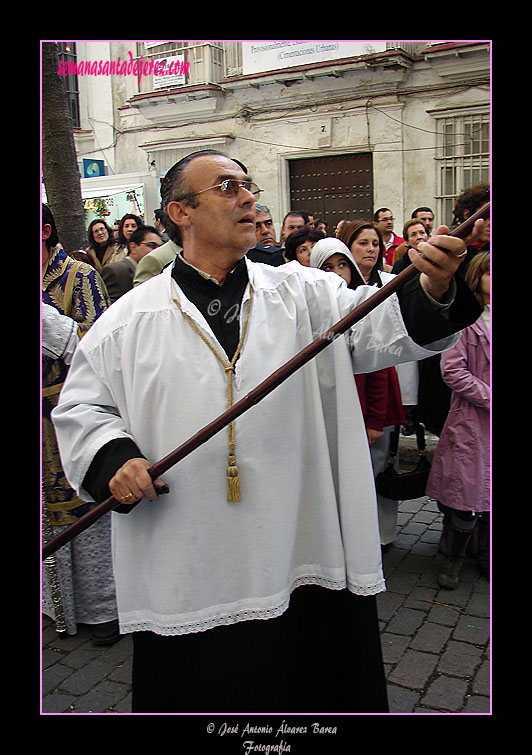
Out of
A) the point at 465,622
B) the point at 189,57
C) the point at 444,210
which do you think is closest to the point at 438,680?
the point at 465,622

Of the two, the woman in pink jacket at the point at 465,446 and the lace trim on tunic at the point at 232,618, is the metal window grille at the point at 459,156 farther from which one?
the lace trim on tunic at the point at 232,618

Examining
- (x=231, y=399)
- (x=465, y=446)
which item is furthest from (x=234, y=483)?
(x=465, y=446)

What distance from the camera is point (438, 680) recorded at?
3250mm

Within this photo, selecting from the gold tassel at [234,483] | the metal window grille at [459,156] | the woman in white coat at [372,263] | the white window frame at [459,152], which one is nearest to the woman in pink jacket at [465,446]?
the woman in white coat at [372,263]

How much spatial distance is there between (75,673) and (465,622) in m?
2.03

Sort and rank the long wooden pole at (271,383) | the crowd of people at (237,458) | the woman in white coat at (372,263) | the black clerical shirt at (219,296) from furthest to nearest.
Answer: the woman in white coat at (372,263) → the black clerical shirt at (219,296) → the crowd of people at (237,458) → the long wooden pole at (271,383)

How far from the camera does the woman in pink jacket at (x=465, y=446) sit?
4.14 meters

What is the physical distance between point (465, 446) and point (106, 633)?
2274 mm

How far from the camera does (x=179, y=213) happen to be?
8.32ft

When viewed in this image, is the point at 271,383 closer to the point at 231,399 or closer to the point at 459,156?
the point at 231,399

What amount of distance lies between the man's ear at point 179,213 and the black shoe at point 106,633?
7.48 feet

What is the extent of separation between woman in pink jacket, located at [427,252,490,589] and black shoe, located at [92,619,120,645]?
189 cm

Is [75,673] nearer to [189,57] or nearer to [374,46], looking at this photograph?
[374,46]

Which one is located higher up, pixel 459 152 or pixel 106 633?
pixel 459 152
